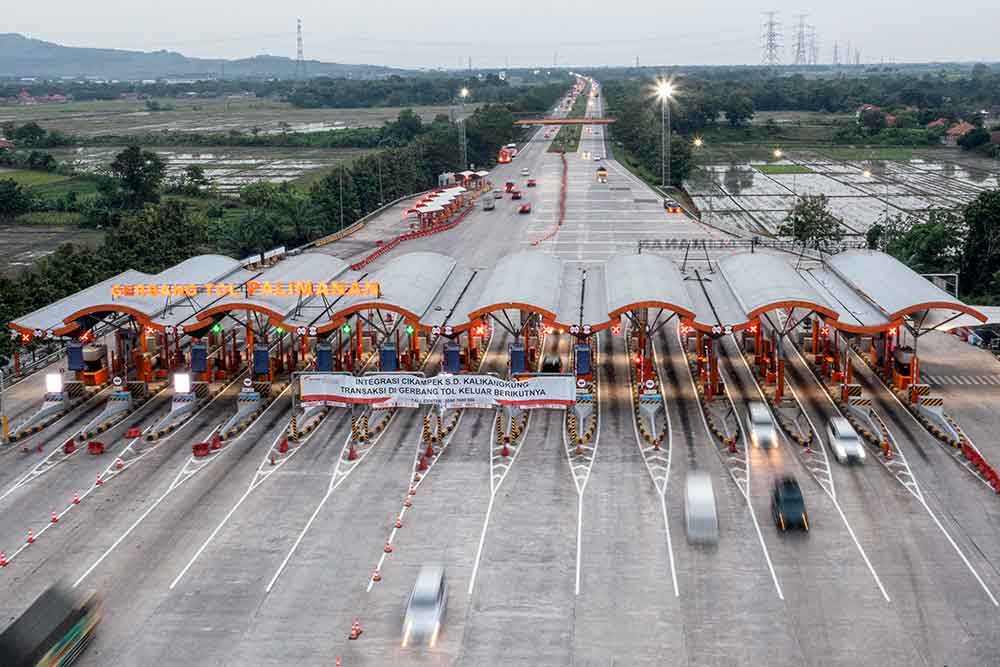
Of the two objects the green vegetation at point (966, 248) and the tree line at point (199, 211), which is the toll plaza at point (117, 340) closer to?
the tree line at point (199, 211)

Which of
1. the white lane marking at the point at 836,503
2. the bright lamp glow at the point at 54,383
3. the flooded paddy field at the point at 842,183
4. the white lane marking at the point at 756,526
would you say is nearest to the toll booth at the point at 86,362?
the bright lamp glow at the point at 54,383

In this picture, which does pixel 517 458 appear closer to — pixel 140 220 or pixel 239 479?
pixel 239 479

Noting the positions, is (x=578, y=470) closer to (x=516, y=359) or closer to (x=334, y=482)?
(x=334, y=482)

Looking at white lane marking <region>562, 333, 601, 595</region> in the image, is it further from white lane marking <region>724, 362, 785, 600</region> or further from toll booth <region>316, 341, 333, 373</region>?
toll booth <region>316, 341, 333, 373</region>

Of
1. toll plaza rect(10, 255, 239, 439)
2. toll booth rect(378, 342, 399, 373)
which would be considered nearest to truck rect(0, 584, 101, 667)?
toll plaza rect(10, 255, 239, 439)

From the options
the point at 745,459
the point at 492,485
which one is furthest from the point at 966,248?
the point at 492,485
